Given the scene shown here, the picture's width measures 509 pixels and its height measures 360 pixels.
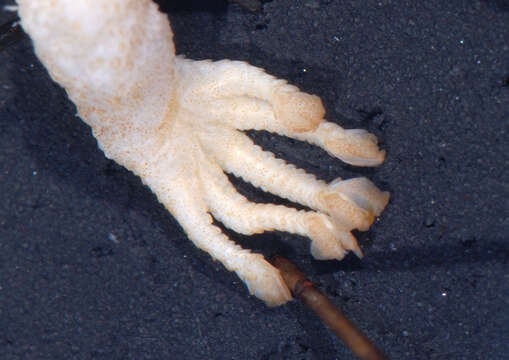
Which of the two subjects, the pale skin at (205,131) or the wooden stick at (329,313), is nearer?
→ the pale skin at (205,131)

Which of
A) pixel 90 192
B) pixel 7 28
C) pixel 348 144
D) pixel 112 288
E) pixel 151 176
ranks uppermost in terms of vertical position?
pixel 348 144

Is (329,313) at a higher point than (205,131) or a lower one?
lower

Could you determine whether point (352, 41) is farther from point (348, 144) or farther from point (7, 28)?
point (7, 28)

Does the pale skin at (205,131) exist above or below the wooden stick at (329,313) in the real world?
above

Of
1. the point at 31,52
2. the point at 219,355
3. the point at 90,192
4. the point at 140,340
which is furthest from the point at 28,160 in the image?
the point at 219,355

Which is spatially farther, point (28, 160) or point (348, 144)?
point (28, 160)
